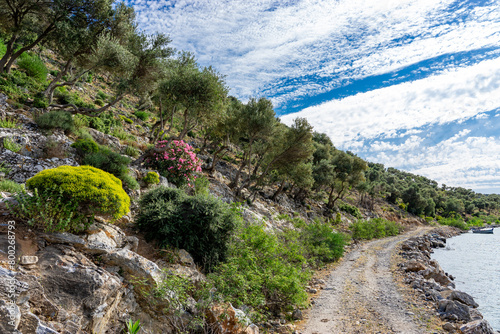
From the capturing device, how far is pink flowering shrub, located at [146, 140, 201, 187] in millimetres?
14633

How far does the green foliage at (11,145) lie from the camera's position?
912cm

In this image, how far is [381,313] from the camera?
9078mm

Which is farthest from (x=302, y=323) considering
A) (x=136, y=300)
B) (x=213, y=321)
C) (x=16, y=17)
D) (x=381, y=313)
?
(x=16, y=17)

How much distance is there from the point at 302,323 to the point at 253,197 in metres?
17.3

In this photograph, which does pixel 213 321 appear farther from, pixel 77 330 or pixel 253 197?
pixel 253 197

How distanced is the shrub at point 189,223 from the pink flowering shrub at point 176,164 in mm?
5306

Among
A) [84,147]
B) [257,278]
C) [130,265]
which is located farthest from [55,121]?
[257,278]

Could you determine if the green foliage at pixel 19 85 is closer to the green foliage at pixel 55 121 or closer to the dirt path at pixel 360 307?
the green foliage at pixel 55 121

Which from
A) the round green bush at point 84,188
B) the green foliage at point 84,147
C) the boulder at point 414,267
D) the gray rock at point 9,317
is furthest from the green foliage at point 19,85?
the boulder at point 414,267

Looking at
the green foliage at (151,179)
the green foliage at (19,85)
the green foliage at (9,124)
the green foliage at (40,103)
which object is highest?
the green foliage at (19,85)

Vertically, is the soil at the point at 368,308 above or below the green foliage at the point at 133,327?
below

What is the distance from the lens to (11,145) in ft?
30.2

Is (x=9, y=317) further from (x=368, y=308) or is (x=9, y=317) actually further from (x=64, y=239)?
(x=368, y=308)

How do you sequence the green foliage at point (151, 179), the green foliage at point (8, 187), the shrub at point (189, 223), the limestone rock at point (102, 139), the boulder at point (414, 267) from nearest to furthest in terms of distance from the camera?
the green foliage at point (8, 187), the shrub at point (189, 223), the green foliage at point (151, 179), the limestone rock at point (102, 139), the boulder at point (414, 267)
